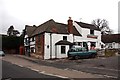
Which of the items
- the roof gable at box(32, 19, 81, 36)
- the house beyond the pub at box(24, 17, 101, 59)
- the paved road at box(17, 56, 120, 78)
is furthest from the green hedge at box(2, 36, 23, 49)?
the paved road at box(17, 56, 120, 78)

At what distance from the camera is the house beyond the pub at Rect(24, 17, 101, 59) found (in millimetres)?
45981

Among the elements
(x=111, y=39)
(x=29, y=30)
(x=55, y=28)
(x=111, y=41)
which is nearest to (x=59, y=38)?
(x=55, y=28)

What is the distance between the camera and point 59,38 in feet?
156

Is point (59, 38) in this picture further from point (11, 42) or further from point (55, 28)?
point (11, 42)

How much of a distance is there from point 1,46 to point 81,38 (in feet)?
79.2

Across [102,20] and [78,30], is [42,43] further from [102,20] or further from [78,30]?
[102,20]

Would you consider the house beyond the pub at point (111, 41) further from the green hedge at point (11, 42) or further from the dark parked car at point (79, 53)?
the dark parked car at point (79, 53)

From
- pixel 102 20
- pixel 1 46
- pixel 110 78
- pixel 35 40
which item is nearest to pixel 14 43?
pixel 1 46

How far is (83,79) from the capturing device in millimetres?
16297

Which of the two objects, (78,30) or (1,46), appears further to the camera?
(1,46)

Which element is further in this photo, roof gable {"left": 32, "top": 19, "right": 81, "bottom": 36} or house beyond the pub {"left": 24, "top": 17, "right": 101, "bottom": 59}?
roof gable {"left": 32, "top": 19, "right": 81, "bottom": 36}

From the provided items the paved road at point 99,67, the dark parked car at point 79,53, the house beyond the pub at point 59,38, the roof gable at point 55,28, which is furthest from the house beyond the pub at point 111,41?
the paved road at point 99,67

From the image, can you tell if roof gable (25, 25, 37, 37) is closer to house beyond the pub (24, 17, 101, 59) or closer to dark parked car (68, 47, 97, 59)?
house beyond the pub (24, 17, 101, 59)

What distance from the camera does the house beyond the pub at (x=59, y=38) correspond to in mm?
45981
